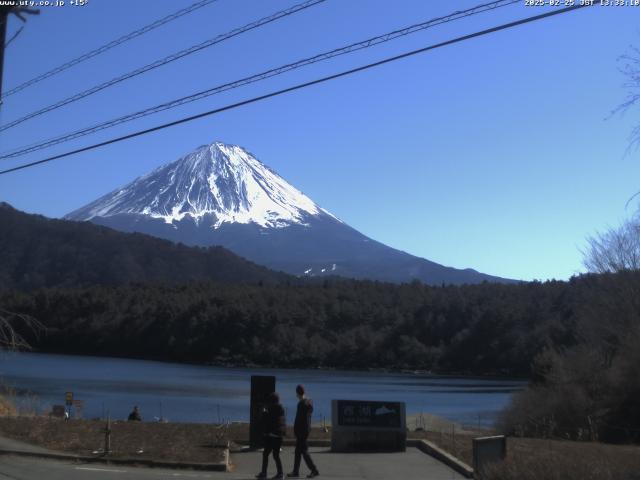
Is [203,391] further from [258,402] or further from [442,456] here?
[442,456]

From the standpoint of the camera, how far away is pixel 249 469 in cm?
1452

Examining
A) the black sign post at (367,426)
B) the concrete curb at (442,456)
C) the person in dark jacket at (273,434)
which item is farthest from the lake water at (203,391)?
the person in dark jacket at (273,434)

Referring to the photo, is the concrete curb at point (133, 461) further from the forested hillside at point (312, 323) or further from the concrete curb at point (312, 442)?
the forested hillside at point (312, 323)

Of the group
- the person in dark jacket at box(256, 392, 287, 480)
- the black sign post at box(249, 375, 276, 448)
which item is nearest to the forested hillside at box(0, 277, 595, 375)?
the black sign post at box(249, 375, 276, 448)

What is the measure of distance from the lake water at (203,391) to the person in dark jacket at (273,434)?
43.0 feet

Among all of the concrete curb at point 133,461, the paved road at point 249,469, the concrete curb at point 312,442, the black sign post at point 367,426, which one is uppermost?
the black sign post at point 367,426

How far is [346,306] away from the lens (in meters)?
133

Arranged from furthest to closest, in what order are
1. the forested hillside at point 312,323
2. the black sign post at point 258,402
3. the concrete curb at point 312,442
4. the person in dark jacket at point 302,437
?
1. the forested hillside at point 312,323
2. the concrete curb at point 312,442
3. the black sign post at point 258,402
4. the person in dark jacket at point 302,437

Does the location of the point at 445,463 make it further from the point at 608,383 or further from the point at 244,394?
the point at 244,394

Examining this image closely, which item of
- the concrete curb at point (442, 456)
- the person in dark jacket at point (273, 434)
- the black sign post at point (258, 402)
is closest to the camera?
the person in dark jacket at point (273, 434)

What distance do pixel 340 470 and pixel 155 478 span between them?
308 centimetres

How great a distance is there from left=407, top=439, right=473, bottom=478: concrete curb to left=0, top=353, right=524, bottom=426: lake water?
40.1ft

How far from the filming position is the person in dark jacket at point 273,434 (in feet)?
→ 43.5

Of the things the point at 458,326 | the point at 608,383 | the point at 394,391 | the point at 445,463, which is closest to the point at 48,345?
the point at 458,326
